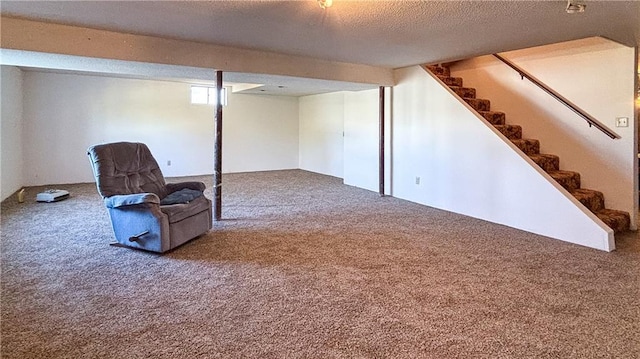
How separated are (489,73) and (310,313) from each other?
5.17 meters

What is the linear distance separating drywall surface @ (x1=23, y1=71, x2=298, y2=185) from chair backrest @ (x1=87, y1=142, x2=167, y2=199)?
4628 mm

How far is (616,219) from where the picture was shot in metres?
4.28

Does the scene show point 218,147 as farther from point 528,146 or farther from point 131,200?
point 528,146

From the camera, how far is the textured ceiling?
303 cm

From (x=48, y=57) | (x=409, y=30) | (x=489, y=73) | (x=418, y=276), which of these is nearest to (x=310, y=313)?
(x=418, y=276)

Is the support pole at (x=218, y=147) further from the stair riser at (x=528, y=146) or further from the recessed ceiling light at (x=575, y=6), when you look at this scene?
the stair riser at (x=528, y=146)

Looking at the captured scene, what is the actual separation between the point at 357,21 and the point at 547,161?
10.6 ft

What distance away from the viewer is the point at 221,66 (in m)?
4.68

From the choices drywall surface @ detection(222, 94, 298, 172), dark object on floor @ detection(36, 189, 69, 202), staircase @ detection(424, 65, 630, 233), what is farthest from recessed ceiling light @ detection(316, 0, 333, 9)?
drywall surface @ detection(222, 94, 298, 172)

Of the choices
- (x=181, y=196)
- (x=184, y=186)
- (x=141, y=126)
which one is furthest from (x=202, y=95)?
(x=181, y=196)

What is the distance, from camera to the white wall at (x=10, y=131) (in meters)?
6.05

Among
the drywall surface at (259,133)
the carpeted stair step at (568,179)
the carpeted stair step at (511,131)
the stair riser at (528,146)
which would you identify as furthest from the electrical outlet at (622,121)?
the drywall surface at (259,133)

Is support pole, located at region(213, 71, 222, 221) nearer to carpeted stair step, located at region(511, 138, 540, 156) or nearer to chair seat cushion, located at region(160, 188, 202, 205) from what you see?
chair seat cushion, located at region(160, 188, 202, 205)

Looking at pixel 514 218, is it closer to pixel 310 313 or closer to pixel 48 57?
pixel 310 313
